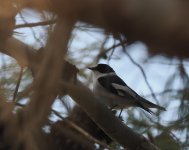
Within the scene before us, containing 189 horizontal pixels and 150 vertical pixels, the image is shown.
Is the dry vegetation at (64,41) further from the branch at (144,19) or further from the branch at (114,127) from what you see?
the branch at (114,127)

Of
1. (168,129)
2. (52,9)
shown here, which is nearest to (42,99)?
(52,9)

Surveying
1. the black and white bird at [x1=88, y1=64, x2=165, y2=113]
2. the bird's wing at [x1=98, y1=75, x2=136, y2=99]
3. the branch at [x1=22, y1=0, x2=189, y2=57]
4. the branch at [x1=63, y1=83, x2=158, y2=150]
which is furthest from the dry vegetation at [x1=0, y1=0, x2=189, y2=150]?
the bird's wing at [x1=98, y1=75, x2=136, y2=99]

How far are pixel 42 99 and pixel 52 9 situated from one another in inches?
10.5

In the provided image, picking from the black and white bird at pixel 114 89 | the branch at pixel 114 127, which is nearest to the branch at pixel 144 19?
the branch at pixel 114 127

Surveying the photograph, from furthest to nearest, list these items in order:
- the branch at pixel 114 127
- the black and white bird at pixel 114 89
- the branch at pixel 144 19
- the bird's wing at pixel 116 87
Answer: the bird's wing at pixel 116 87, the black and white bird at pixel 114 89, the branch at pixel 114 127, the branch at pixel 144 19

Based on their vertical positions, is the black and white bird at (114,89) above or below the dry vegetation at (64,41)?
above

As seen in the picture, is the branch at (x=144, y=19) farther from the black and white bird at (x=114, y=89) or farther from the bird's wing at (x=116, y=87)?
the bird's wing at (x=116, y=87)

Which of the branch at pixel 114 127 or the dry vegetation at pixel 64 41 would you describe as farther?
the branch at pixel 114 127

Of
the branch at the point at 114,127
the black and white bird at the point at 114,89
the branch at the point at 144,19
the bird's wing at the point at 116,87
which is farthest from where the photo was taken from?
the bird's wing at the point at 116,87

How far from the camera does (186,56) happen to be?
31.7 inches

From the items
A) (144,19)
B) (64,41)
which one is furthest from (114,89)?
(144,19)

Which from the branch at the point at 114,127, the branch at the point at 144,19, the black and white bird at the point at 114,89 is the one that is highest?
the black and white bird at the point at 114,89

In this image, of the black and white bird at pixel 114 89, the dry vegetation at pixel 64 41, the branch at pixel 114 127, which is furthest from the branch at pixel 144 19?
the black and white bird at pixel 114 89

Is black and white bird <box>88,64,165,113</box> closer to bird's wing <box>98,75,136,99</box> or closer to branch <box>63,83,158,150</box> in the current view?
bird's wing <box>98,75,136,99</box>
